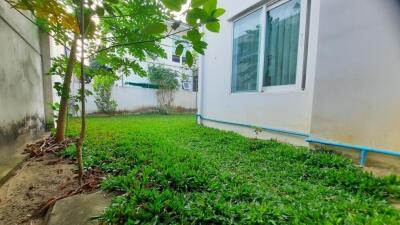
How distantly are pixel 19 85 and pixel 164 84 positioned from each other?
26.2 feet

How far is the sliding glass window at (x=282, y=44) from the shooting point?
10.3ft

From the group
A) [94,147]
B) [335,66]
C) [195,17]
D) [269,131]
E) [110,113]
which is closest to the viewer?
[195,17]

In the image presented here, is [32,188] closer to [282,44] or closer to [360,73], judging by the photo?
[360,73]

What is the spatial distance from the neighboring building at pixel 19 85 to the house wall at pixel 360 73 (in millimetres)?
3190

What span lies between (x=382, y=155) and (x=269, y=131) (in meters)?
1.56

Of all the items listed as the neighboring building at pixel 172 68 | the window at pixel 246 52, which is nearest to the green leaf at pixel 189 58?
the window at pixel 246 52

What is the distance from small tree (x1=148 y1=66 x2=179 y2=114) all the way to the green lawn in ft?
25.6

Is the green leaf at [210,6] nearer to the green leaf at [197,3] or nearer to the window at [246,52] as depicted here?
the green leaf at [197,3]

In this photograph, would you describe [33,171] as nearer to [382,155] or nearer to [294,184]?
[294,184]

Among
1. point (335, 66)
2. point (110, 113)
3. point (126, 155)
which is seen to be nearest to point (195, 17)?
point (126, 155)

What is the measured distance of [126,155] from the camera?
8.04 feet

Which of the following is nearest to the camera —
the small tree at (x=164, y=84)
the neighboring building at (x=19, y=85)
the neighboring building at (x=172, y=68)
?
the neighboring building at (x=19, y=85)

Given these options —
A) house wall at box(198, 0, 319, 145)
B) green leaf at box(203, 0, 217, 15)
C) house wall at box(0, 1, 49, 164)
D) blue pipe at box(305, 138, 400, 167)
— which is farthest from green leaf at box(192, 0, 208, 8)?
house wall at box(198, 0, 319, 145)

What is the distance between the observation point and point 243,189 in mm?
1601
